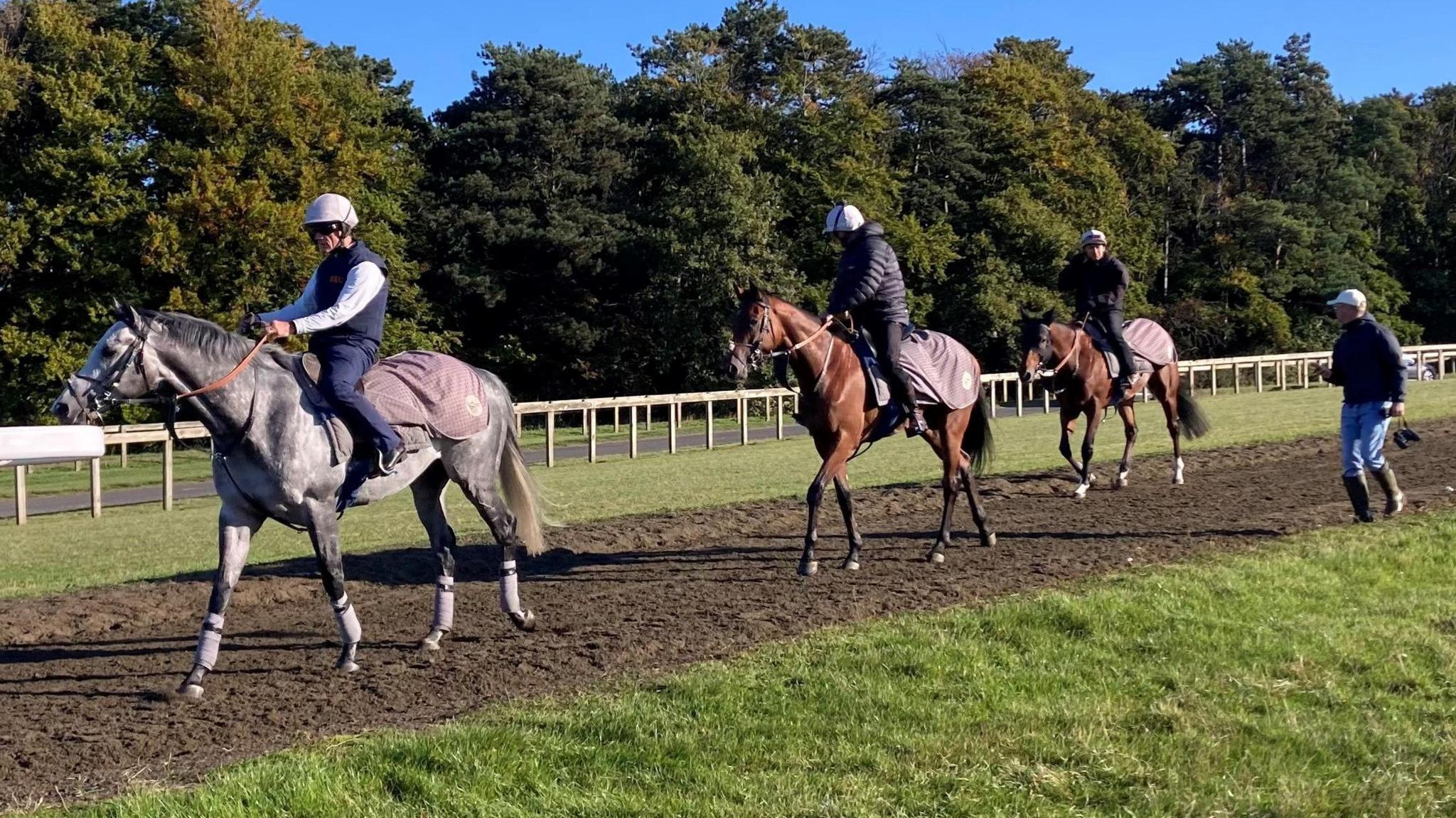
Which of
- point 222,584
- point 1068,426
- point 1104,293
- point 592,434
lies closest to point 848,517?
point 222,584

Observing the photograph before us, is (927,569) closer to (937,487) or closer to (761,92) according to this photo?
(937,487)

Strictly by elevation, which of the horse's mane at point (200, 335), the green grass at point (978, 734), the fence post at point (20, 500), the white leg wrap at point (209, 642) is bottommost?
the green grass at point (978, 734)

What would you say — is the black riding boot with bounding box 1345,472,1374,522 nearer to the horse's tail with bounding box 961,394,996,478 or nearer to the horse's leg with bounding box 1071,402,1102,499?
the horse's tail with bounding box 961,394,996,478

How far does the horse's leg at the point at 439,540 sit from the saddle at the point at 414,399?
46 cm

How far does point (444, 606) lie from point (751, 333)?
133 inches

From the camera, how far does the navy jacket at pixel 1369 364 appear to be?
11.2 meters

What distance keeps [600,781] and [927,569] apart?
5.87m

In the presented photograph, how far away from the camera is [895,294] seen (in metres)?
11.4

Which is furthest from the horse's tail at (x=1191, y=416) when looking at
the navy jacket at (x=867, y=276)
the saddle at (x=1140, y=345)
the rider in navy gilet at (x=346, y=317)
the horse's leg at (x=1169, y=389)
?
the rider in navy gilet at (x=346, y=317)

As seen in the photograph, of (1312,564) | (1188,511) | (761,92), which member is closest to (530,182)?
(761,92)

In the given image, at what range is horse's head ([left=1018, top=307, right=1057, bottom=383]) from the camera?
587 inches

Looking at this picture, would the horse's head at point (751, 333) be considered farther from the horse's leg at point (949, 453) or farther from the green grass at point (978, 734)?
the green grass at point (978, 734)

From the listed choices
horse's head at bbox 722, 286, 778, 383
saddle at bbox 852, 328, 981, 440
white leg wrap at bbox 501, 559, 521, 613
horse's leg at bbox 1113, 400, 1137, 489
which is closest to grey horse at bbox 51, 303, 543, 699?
white leg wrap at bbox 501, 559, 521, 613

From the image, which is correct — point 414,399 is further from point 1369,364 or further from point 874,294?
point 1369,364
